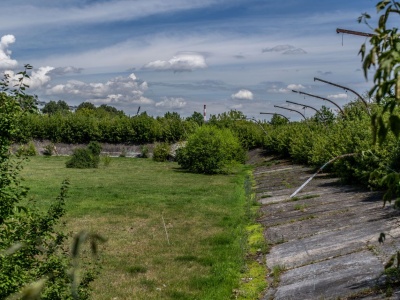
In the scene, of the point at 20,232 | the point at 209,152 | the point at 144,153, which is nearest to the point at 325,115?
the point at 209,152

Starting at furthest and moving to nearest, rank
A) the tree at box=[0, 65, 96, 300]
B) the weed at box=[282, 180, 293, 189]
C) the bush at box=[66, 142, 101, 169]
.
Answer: the bush at box=[66, 142, 101, 169]
the weed at box=[282, 180, 293, 189]
the tree at box=[0, 65, 96, 300]

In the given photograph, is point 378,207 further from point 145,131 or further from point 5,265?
point 145,131

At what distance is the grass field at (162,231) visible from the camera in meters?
9.68

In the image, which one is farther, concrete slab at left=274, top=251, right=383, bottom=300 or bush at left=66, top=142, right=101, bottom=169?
bush at left=66, top=142, right=101, bottom=169

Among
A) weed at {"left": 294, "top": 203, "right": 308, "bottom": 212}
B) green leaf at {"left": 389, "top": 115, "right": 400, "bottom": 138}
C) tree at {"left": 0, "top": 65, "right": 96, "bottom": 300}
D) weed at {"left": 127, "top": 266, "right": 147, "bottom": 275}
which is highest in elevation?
green leaf at {"left": 389, "top": 115, "right": 400, "bottom": 138}

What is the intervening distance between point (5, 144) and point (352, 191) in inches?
541

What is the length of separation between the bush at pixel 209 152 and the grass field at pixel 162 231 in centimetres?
613

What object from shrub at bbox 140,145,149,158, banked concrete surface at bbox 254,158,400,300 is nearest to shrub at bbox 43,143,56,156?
shrub at bbox 140,145,149,158

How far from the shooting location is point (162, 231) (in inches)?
593

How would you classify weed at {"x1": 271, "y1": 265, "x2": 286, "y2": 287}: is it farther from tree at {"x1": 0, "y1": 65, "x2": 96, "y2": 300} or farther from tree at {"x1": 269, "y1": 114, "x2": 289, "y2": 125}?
tree at {"x1": 269, "y1": 114, "x2": 289, "y2": 125}

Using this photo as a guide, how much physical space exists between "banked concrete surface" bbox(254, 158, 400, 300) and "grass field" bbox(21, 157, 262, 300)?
0.97m

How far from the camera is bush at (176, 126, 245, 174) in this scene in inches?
1407

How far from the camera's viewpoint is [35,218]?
5.89 metres

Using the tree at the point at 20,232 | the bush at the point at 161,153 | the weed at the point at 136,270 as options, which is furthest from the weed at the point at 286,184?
the bush at the point at 161,153
